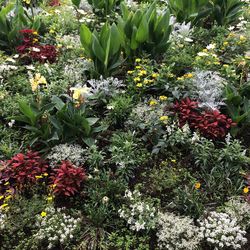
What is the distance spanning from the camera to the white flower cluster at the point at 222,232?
331 centimetres

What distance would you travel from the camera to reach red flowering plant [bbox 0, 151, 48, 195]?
3.74 m

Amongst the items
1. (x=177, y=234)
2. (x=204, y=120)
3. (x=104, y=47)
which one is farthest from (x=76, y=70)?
(x=177, y=234)

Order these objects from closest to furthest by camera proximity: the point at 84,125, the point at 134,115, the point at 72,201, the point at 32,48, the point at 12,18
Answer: the point at 72,201 → the point at 84,125 → the point at 134,115 → the point at 32,48 → the point at 12,18

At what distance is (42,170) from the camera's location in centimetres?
385

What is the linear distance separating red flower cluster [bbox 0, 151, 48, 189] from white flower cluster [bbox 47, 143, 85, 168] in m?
0.14

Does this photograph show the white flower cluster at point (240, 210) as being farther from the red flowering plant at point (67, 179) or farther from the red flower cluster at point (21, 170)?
the red flower cluster at point (21, 170)

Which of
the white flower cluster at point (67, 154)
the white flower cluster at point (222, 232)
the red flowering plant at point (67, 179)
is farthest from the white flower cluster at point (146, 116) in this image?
the white flower cluster at point (222, 232)

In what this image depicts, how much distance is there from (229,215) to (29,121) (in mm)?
2402

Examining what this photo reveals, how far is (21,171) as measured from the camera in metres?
3.77

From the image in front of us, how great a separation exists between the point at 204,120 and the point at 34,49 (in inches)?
107

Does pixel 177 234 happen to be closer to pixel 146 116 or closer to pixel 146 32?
pixel 146 116

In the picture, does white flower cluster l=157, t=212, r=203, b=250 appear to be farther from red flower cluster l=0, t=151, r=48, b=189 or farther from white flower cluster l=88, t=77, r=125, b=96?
white flower cluster l=88, t=77, r=125, b=96

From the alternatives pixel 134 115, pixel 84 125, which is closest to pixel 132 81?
pixel 134 115

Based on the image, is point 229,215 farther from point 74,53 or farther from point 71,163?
point 74,53
